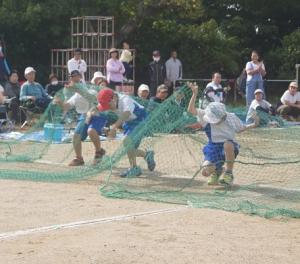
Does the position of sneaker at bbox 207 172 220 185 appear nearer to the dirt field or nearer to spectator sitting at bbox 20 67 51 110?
the dirt field

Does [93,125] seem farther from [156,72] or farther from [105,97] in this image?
[156,72]

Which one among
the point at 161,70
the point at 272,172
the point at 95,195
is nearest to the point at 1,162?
the point at 95,195

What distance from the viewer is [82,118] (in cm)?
1147

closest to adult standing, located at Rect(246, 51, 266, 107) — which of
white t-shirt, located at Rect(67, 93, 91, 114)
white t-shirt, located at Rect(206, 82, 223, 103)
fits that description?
white t-shirt, located at Rect(206, 82, 223, 103)

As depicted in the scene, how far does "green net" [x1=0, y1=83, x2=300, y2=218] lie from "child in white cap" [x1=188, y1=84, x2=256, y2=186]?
0.16m

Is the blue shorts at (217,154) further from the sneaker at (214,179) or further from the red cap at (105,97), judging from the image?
the red cap at (105,97)

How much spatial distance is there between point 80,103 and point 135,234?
193 inches

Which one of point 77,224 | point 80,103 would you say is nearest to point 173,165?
point 80,103

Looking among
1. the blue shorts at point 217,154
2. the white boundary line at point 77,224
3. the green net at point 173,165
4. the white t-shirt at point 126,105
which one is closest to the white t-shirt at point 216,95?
the green net at point 173,165

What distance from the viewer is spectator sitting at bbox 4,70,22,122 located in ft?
59.2

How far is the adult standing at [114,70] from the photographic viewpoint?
1975cm

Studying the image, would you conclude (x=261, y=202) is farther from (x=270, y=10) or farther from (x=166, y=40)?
(x=270, y=10)

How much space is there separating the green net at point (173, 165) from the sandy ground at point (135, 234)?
1.68 feet

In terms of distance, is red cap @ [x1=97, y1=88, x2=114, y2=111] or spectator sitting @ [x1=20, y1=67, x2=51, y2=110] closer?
red cap @ [x1=97, y1=88, x2=114, y2=111]
